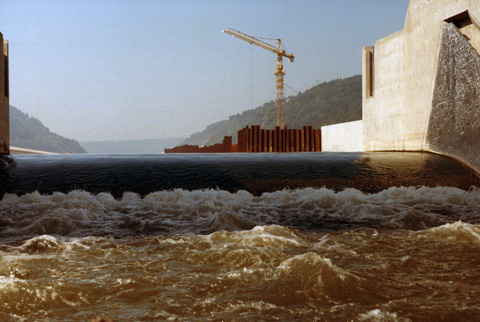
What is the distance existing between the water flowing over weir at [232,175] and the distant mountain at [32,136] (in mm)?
161949

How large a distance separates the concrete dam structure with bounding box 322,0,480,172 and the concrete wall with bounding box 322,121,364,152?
3.05 feet

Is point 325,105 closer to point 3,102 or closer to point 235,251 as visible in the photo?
point 3,102

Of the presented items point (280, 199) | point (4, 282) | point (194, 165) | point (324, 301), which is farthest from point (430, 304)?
point (194, 165)

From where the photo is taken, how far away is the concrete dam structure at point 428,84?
13.1 metres

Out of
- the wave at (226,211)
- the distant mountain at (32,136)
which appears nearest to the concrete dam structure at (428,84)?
the wave at (226,211)

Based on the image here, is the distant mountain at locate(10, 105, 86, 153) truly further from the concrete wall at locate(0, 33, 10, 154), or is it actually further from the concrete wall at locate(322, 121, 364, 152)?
the concrete wall at locate(0, 33, 10, 154)

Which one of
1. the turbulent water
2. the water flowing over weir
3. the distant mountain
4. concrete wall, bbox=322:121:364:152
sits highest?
the distant mountain

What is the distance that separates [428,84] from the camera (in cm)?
1515

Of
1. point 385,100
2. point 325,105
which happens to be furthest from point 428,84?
point 325,105

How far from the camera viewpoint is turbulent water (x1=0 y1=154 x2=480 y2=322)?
334cm

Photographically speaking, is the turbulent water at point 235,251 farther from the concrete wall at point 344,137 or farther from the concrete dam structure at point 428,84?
the concrete wall at point 344,137

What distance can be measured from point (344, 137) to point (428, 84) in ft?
27.7

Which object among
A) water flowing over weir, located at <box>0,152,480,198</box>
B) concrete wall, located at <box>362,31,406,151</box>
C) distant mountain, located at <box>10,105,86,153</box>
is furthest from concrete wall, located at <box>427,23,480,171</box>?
distant mountain, located at <box>10,105,86,153</box>

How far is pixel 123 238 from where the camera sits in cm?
589
